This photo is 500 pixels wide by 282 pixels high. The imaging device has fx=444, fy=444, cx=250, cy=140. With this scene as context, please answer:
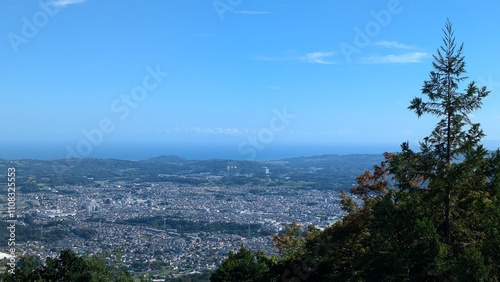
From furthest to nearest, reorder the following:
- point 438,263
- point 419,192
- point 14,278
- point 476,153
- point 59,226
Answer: point 59,226 < point 14,278 < point 419,192 < point 476,153 < point 438,263

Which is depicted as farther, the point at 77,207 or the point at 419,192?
the point at 77,207

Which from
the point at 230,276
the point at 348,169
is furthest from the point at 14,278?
the point at 348,169

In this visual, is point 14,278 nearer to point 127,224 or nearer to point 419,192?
point 419,192

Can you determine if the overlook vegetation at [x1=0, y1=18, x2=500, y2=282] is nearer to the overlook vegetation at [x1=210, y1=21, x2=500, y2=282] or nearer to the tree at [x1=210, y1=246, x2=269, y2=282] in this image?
the overlook vegetation at [x1=210, y1=21, x2=500, y2=282]

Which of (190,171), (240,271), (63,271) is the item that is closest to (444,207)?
(240,271)

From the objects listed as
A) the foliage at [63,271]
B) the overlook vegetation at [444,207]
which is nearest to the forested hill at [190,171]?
the foliage at [63,271]

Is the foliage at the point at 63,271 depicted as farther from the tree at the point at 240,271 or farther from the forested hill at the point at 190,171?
the forested hill at the point at 190,171

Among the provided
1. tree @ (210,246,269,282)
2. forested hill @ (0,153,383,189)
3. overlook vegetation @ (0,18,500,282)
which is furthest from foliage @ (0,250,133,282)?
forested hill @ (0,153,383,189)

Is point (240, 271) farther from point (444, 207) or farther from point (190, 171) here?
point (190, 171)

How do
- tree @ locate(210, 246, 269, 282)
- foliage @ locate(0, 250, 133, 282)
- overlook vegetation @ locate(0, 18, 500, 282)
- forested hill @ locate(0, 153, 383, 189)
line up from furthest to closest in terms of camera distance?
forested hill @ locate(0, 153, 383, 189), tree @ locate(210, 246, 269, 282), foliage @ locate(0, 250, 133, 282), overlook vegetation @ locate(0, 18, 500, 282)

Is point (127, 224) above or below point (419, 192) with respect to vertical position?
below

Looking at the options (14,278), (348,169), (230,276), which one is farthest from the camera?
(348,169)
